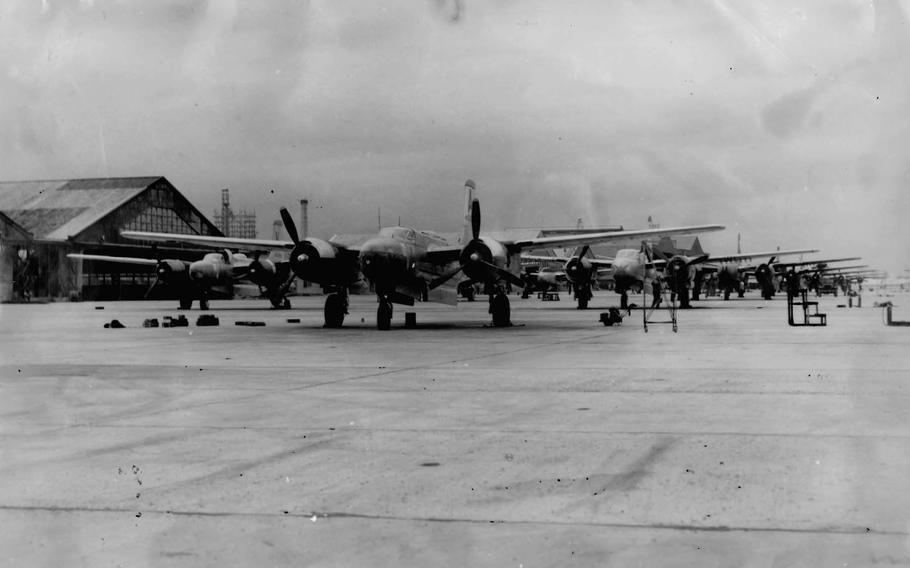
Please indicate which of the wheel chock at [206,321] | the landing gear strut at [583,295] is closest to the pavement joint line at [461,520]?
the wheel chock at [206,321]

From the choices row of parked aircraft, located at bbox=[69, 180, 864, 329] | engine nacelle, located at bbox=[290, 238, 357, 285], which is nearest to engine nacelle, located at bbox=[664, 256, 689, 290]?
row of parked aircraft, located at bbox=[69, 180, 864, 329]

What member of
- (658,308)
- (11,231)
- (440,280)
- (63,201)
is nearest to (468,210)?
(440,280)

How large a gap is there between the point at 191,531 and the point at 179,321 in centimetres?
2694

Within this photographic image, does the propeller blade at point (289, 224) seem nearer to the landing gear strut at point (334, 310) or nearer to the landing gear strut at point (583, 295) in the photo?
the landing gear strut at point (334, 310)

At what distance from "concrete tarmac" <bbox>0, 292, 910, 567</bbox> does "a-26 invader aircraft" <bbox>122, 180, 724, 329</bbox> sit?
470 inches

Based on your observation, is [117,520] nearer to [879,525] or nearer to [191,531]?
[191,531]

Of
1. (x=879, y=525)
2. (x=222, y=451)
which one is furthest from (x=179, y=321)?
(x=879, y=525)

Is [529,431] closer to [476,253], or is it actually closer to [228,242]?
[476,253]

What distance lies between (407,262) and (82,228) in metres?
56.6

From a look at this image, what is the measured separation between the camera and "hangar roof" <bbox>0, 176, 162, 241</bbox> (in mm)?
77688

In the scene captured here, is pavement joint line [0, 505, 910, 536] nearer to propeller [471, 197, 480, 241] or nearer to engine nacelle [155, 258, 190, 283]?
propeller [471, 197, 480, 241]

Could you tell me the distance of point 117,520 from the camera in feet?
18.4

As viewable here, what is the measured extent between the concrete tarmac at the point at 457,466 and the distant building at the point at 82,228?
6213cm

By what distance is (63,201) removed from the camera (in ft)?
271
